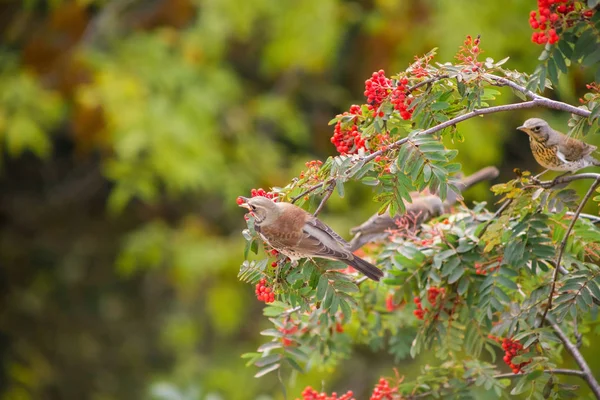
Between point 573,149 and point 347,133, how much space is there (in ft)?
2.34

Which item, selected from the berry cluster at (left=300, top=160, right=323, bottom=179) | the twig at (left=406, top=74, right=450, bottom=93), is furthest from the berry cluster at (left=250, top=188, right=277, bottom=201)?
the twig at (left=406, top=74, right=450, bottom=93)

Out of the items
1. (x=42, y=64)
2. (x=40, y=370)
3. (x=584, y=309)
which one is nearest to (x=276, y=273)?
(x=584, y=309)

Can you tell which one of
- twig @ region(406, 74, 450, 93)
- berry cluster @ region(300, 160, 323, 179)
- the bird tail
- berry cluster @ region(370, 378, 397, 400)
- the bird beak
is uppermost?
twig @ region(406, 74, 450, 93)

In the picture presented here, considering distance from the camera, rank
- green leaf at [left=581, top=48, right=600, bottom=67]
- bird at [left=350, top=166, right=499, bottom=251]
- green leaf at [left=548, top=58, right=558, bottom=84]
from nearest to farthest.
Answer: green leaf at [left=581, top=48, right=600, bottom=67] → green leaf at [left=548, top=58, right=558, bottom=84] → bird at [left=350, top=166, right=499, bottom=251]

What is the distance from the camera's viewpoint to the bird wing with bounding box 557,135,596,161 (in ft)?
7.25

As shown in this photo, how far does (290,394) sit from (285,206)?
14.7 feet

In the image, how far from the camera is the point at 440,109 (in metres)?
1.96

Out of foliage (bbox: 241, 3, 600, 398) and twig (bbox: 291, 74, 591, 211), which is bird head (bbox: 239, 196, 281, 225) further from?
twig (bbox: 291, 74, 591, 211)

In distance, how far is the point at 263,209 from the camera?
2.16m

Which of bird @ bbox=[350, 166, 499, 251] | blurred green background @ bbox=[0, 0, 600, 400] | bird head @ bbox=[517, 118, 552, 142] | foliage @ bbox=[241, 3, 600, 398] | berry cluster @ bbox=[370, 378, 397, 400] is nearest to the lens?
foliage @ bbox=[241, 3, 600, 398]

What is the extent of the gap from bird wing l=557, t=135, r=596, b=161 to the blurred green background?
10.1ft

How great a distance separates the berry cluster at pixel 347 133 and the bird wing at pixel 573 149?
658 millimetres

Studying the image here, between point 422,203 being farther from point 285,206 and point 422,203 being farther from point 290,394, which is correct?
point 290,394

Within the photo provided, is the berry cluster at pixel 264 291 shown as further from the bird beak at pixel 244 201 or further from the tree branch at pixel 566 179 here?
the tree branch at pixel 566 179
